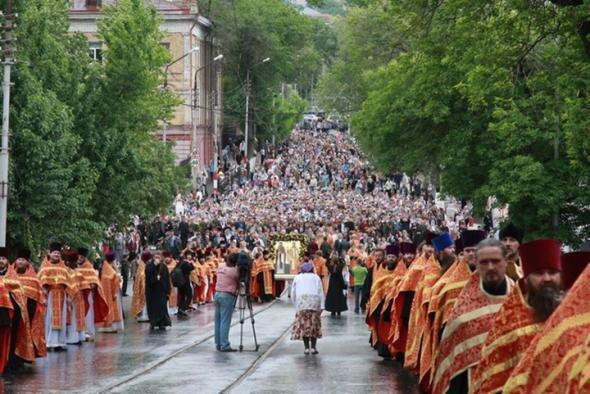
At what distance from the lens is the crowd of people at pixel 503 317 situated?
728 centimetres

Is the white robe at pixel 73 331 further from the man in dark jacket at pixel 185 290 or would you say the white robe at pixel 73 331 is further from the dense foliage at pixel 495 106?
the man in dark jacket at pixel 185 290

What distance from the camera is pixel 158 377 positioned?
21.0m

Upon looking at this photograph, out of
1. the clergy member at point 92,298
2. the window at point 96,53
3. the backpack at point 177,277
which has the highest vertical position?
the window at point 96,53

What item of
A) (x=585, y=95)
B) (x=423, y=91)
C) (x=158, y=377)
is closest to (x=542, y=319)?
(x=158, y=377)

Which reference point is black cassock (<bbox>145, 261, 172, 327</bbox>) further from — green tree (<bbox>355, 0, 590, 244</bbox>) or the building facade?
the building facade

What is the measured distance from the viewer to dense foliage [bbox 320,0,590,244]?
82.9 feet

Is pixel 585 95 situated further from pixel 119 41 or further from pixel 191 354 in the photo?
pixel 119 41

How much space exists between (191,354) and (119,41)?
18004 millimetres

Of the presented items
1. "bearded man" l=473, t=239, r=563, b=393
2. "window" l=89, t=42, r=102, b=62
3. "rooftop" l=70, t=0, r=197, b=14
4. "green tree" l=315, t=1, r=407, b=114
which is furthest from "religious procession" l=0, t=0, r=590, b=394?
"rooftop" l=70, t=0, r=197, b=14

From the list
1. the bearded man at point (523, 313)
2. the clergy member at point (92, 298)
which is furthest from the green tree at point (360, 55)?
the bearded man at point (523, 313)

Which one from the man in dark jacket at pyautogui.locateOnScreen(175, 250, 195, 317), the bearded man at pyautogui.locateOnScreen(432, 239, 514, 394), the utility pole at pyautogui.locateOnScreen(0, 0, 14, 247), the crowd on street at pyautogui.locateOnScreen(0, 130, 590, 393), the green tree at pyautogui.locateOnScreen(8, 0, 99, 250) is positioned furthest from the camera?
the man in dark jacket at pyautogui.locateOnScreen(175, 250, 195, 317)

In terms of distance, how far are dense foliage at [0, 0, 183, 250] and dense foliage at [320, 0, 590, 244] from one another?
6714 mm

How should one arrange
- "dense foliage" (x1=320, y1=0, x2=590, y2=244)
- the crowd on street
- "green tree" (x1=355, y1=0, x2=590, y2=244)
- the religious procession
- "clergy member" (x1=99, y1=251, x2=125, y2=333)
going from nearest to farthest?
the crowd on street
the religious procession
"dense foliage" (x1=320, y1=0, x2=590, y2=244)
"green tree" (x1=355, y1=0, x2=590, y2=244)
"clergy member" (x1=99, y1=251, x2=125, y2=333)

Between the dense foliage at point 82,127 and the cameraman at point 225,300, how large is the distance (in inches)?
285
